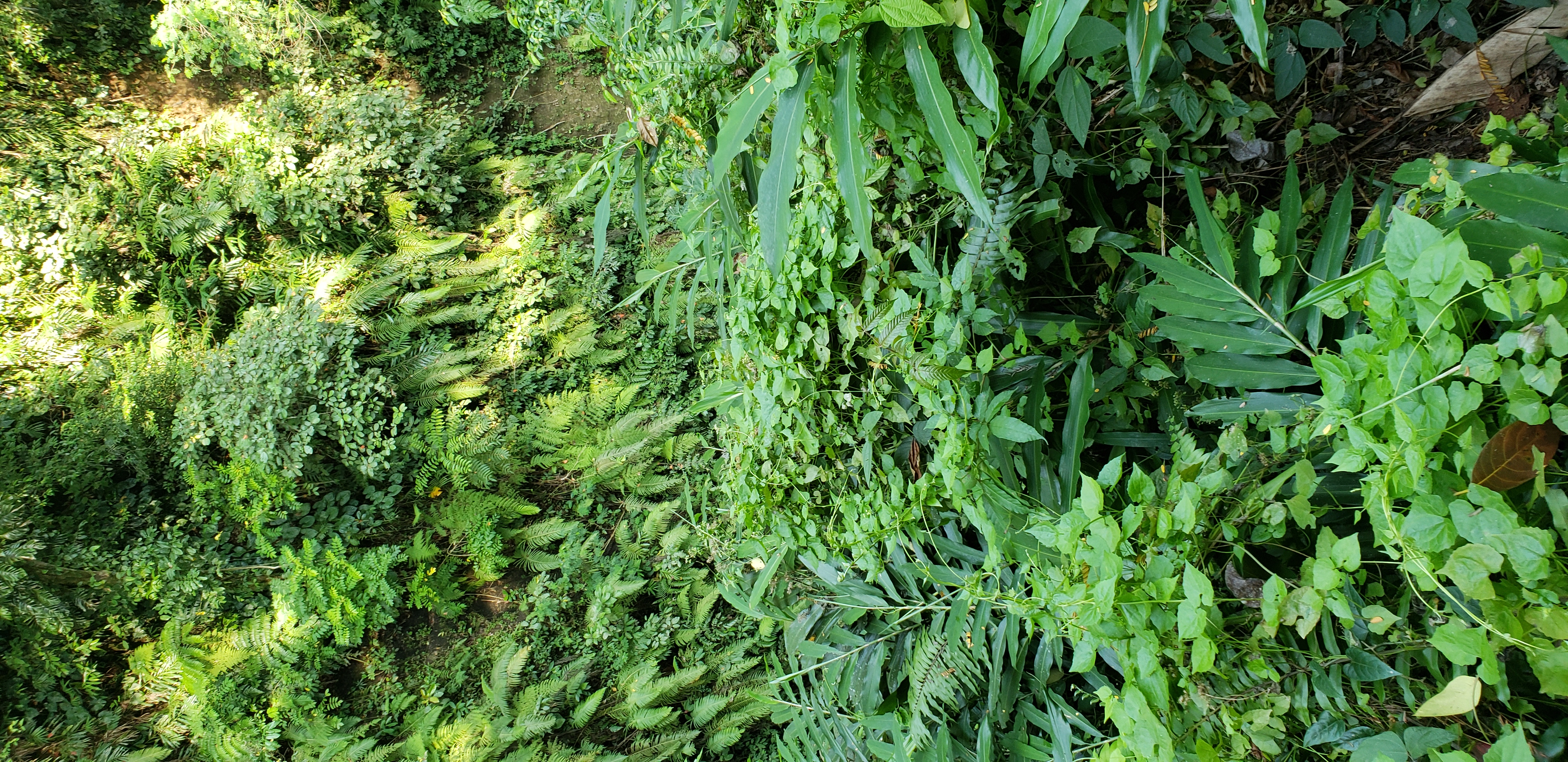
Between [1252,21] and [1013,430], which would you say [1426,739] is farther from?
[1252,21]

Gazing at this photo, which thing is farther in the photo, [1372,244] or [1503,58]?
[1503,58]

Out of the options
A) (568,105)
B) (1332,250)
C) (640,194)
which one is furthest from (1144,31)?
(568,105)

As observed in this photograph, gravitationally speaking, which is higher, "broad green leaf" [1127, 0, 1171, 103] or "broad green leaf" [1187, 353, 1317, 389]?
"broad green leaf" [1127, 0, 1171, 103]

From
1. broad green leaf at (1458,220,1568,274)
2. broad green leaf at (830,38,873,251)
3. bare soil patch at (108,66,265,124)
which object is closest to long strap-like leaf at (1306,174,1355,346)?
broad green leaf at (1458,220,1568,274)

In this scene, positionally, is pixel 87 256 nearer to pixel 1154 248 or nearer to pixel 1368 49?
pixel 1154 248

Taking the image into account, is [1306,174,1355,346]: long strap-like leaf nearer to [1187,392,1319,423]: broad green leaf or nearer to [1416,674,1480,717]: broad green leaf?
[1187,392,1319,423]: broad green leaf

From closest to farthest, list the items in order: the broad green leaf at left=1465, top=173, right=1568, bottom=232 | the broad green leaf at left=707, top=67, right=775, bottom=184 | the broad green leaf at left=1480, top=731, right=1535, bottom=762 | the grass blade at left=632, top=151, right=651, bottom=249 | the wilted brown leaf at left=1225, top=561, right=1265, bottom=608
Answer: the broad green leaf at left=1480, top=731, right=1535, bottom=762, the broad green leaf at left=1465, top=173, right=1568, bottom=232, the broad green leaf at left=707, top=67, right=775, bottom=184, the wilted brown leaf at left=1225, top=561, right=1265, bottom=608, the grass blade at left=632, top=151, right=651, bottom=249

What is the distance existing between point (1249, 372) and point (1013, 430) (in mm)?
316

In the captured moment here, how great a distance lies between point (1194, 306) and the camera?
1005 mm

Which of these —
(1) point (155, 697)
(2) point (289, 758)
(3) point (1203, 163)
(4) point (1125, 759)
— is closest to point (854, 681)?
(4) point (1125, 759)

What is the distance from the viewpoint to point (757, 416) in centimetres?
136

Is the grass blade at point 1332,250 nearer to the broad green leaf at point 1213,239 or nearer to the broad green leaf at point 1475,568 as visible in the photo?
the broad green leaf at point 1213,239

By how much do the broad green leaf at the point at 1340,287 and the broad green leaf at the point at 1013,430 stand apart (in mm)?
363

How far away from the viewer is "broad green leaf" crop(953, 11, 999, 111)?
74 cm
